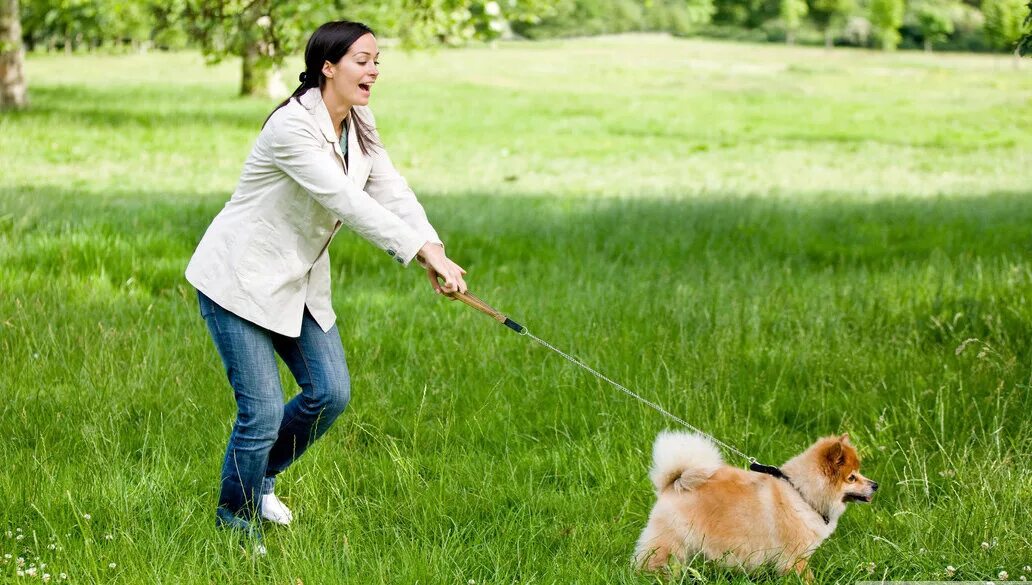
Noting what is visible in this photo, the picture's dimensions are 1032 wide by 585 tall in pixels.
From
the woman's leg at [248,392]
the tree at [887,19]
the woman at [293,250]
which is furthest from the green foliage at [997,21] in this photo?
the woman's leg at [248,392]

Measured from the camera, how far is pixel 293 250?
397 cm

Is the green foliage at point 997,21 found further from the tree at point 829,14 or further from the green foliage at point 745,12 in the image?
the green foliage at point 745,12

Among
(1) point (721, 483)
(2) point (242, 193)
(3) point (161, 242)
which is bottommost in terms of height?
(3) point (161, 242)

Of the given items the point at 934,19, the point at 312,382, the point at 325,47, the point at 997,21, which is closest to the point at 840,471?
the point at 312,382

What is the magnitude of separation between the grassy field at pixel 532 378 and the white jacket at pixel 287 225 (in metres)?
0.84

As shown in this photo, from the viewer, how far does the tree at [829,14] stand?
235 ft

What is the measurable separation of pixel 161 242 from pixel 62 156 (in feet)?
26.9

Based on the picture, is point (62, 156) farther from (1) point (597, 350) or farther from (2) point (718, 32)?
(2) point (718, 32)

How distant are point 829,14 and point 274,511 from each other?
249 feet

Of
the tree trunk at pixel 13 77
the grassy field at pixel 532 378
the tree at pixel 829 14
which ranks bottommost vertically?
the tree at pixel 829 14

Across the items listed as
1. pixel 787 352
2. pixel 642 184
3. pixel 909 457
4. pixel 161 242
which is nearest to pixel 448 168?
pixel 642 184

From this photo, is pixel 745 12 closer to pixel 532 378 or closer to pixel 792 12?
pixel 792 12

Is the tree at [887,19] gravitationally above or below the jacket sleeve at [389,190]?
below

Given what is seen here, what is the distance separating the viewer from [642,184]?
1579 centimetres
